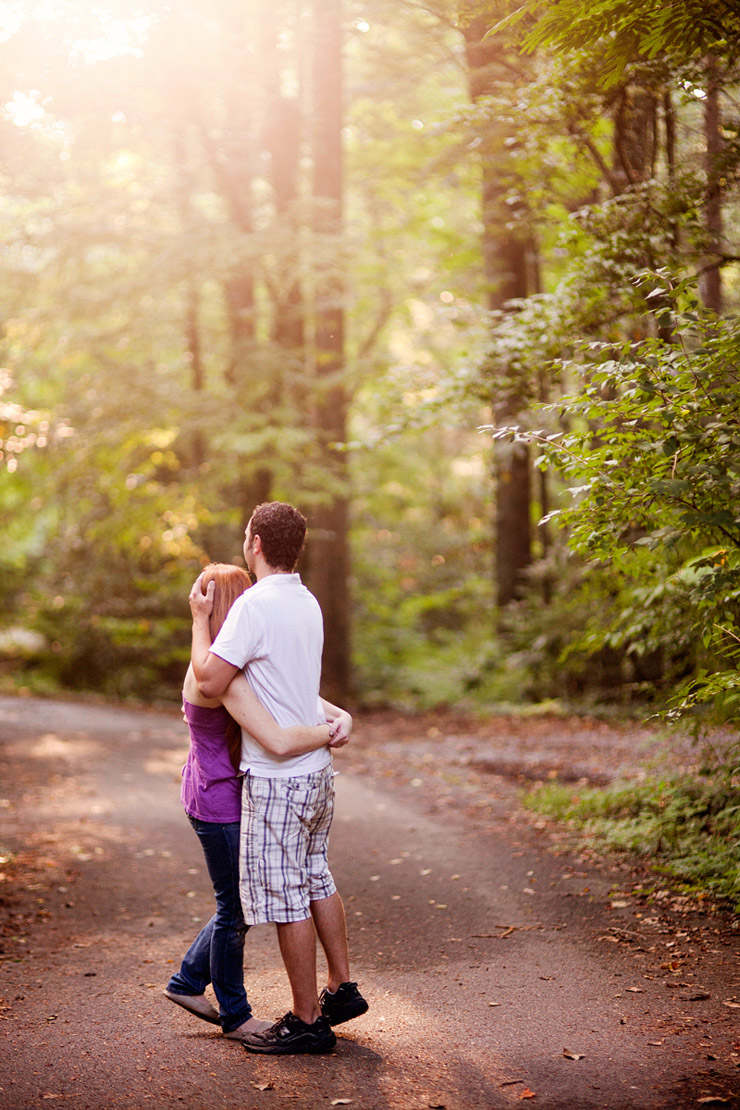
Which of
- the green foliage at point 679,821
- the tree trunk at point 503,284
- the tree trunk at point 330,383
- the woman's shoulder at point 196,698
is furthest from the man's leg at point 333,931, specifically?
the tree trunk at point 330,383

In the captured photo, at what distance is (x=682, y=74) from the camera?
662 cm

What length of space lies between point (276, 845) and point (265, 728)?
1.57 feet

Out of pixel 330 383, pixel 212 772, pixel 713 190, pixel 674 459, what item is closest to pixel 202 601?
pixel 212 772

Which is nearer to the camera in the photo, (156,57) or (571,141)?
(571,141)

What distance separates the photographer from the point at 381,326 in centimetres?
2133

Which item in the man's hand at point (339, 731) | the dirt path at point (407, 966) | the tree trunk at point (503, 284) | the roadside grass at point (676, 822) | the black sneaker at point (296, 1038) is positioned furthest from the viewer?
the tree trunk at point (503, 284)

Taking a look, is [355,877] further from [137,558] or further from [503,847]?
[137,558]

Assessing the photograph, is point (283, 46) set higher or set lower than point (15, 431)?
higher

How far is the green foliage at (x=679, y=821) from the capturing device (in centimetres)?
593

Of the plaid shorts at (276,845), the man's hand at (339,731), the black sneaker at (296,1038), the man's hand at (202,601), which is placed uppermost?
the man's hand at (202,601)

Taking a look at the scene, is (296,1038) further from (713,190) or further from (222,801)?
(713,190)

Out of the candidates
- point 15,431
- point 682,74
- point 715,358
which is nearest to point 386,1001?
point 715,358

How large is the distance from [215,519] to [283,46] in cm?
844

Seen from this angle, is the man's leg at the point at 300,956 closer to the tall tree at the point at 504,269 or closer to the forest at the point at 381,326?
the forest at the point at 381,326
